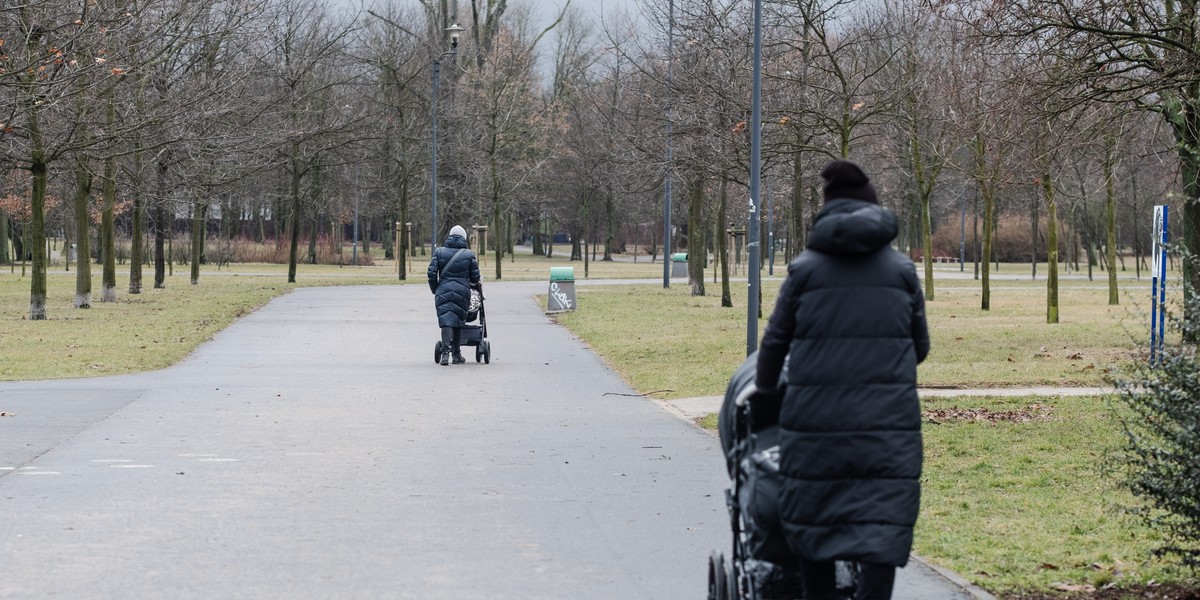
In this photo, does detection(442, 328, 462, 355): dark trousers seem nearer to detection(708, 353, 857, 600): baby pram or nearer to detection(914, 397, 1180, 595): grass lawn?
detection(914, 397, 1180, 595): grass lawn

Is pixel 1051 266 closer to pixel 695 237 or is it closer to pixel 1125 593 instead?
A: pixel 695 237

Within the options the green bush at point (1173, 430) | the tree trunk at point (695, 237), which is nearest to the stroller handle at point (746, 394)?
the green bush at point (1173, 430)

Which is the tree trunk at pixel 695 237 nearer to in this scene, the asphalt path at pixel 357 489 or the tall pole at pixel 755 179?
the asphalt path at pixel 357 489

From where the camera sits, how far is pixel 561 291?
1227 inches

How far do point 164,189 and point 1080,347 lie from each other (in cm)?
2471

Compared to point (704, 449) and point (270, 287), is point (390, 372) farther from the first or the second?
point (270, 287)

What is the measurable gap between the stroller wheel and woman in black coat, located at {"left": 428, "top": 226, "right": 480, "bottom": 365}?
13156 mm

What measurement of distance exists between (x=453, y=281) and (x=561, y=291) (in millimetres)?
12634

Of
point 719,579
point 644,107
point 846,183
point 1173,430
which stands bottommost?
point 719,579

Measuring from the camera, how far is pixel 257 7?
3084 centimetres

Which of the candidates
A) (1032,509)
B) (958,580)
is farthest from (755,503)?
(1032,509)

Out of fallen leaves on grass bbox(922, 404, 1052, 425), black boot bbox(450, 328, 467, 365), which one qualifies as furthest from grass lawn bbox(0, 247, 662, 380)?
fallen leaves on grass bbox(922, 404, 1052, 425)

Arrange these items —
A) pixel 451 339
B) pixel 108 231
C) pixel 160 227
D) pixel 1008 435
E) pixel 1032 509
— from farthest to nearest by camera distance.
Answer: pixel 160 227, pixel 108 231, pixel 451 339, pixel 1008 435, pixel 1032 509

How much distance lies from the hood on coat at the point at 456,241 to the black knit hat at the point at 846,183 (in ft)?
45.5
